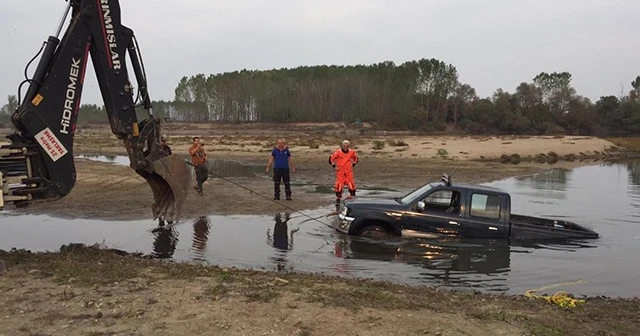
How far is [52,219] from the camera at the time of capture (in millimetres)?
14188

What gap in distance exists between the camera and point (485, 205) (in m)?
11.7

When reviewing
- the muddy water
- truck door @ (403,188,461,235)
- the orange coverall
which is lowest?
the muddy water

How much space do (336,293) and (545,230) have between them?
705 cm

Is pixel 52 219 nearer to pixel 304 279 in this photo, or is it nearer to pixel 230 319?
pixel 304 279

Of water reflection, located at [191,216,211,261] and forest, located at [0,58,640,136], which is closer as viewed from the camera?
water reflection, located at [191,216,211,261]

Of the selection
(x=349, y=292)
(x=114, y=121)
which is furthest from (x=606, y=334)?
(x=114, y=121)

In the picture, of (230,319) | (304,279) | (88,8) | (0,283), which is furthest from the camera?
(88,8)

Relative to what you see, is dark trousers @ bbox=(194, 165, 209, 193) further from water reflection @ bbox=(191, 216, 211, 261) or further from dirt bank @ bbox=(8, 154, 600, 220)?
water reflection @ bbox=(191, 216, 211, 261)

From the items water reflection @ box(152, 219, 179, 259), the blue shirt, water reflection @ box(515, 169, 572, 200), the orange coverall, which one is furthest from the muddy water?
water reflection @ box(515, 169, 572, 200)

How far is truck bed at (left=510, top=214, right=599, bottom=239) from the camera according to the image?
12.0 m

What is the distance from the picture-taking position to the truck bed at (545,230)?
12031 mm

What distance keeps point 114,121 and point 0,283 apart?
122 inches

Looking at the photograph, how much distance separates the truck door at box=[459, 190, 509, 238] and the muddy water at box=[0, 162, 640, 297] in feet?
0.89

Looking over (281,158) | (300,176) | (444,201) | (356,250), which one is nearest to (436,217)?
(444,201)
